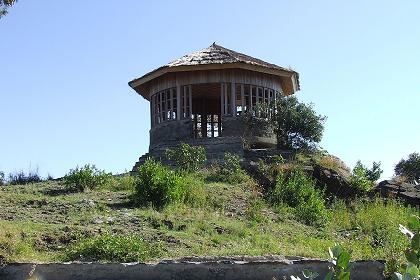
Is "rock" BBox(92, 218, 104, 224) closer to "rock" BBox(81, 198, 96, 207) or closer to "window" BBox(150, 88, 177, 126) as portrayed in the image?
"rock" BBox(81, 198, 96, 207)

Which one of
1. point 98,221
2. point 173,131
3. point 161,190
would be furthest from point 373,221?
point 173,131

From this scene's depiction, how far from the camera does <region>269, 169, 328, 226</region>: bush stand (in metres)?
14.5

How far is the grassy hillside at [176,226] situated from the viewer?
31.6 feet

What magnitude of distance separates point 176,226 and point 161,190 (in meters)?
2.34

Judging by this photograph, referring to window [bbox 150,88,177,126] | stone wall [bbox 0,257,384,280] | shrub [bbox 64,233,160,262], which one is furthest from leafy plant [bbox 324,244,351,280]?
window [bbox 150,88,177,126]

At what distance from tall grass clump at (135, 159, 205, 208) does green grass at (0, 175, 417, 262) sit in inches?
8.9

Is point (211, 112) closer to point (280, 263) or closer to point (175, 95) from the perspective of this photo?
point (175, 95)

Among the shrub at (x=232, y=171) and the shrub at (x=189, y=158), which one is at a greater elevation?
the shrub at (x=189, y=158)

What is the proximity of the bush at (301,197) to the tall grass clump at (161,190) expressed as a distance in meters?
2.14

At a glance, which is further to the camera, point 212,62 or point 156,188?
point 212,62

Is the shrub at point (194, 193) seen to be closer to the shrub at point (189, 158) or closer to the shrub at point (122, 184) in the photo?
the shrub at point (122, 184)

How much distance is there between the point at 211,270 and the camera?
27.5ft

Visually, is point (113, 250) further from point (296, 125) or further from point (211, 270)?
point (296, 125)

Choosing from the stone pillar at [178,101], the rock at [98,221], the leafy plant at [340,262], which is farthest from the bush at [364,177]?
Answer: the leafy plant at [340,262]
